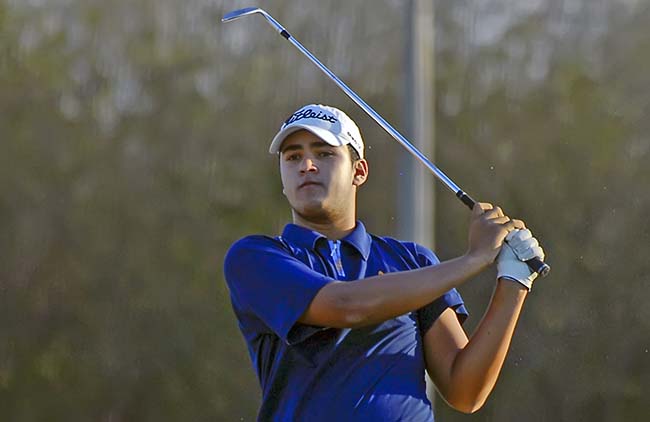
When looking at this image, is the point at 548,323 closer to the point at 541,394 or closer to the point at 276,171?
the point at 541,394

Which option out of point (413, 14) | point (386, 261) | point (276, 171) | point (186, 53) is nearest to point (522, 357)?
point (276, 171)

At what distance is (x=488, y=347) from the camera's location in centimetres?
324

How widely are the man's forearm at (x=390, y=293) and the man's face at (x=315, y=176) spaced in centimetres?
35

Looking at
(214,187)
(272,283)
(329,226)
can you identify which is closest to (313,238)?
(329,226)

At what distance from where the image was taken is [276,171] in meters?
12.2

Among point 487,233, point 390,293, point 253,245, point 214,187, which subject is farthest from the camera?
point 214,187

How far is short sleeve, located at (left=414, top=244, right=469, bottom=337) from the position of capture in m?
3.29

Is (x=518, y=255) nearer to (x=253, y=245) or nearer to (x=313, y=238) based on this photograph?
(x=313, y=238)

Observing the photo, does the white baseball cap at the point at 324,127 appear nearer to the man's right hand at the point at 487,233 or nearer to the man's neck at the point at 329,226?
the man's neck at the point at 329,226

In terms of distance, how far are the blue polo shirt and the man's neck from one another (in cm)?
4

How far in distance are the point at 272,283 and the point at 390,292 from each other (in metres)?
0.30

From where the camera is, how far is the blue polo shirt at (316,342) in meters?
3.04

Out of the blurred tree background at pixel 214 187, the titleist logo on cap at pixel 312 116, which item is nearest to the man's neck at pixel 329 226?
the titleist logo on cap at pixel 312 116

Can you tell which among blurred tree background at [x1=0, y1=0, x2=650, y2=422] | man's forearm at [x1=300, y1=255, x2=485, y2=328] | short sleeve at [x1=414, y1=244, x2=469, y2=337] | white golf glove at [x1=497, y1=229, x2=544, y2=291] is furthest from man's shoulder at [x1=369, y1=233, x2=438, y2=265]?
blurred tree background at [x1=0, y1=0, x2=650, y2=422]
